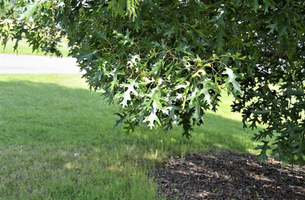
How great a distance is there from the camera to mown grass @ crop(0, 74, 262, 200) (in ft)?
14.0

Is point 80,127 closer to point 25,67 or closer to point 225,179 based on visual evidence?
point 225,179

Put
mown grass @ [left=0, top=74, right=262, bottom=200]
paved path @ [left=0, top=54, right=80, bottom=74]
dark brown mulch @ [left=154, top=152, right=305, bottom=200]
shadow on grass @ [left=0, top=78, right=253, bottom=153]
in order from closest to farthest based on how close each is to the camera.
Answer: mown grass @ [left=0, top=74, right=262, bottom=200] → dark brown mulch @ [left=154, top=152, right=305, bottom=200] → shadow on grass @ [left=0, top=78, right=253, bottom=153] → paved path @ [left=0, top=54, right=80, bottom=74]

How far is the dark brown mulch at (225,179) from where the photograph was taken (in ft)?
14.9

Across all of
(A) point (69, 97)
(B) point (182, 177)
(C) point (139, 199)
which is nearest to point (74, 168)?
(C) point (139, 199)

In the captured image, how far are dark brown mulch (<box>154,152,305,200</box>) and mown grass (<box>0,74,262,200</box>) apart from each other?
32 cm

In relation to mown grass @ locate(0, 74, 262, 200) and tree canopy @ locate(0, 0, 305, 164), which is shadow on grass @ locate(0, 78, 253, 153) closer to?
mown grass @ locate(0, 74, 262, 200)

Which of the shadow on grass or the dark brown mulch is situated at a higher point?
the shadow on grass

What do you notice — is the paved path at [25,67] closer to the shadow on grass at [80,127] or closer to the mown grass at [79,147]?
the shadow on grass at [80,127]

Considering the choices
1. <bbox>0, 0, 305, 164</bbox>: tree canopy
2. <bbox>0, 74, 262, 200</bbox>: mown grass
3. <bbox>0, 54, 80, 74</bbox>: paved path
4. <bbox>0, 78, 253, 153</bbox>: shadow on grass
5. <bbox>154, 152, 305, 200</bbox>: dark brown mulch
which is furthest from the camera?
<bbox>0, 54, 80, 74</bbox>: paved path

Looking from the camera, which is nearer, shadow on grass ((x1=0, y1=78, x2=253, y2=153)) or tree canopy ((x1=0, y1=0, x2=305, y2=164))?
tree canopy ((x1=0, y1=0, x2=305, y2=164))

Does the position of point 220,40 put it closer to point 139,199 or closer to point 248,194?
point 139,199

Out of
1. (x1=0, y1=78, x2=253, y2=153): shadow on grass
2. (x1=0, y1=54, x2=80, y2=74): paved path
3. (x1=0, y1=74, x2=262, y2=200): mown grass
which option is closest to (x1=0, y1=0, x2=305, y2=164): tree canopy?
(x1=0, y1=74, x2=262, y2=200): mown grass

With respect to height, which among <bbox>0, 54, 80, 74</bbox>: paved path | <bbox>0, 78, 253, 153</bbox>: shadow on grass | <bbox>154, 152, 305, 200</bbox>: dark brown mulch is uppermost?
<bbox>0, 54, 80, 74</bbox>: paved path

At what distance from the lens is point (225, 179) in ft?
16.4
